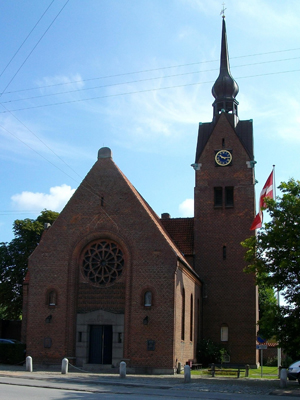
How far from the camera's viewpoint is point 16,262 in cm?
4997

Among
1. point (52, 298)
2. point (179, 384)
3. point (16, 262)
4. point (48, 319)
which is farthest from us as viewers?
point (16, 262)

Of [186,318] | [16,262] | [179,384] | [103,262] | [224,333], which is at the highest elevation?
[16,262]

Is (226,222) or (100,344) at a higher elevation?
(226,222)

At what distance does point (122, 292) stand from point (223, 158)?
14.2 metres

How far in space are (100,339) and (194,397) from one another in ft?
43.9

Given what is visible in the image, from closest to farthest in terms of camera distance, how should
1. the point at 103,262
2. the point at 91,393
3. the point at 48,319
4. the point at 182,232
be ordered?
1. the point at 91,393
2. the point at 48,319
3. the point at 103,262
4. the point at 182,232

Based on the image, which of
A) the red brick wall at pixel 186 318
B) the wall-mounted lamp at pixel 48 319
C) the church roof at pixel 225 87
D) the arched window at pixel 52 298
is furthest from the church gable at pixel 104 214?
the church roof at pixel 225 87

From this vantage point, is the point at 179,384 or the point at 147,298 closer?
the point at 179,384

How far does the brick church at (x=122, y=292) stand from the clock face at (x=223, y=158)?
569cm

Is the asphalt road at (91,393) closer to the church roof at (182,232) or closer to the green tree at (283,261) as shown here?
the green tree at (283,261)

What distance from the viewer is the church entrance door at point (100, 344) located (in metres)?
29.1

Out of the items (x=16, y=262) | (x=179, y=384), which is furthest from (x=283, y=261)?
(x=16, y=262)

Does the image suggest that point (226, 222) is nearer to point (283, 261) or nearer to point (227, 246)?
point (227, 246)

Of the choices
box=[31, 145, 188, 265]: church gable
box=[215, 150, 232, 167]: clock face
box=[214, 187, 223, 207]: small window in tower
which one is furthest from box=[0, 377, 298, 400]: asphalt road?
box=[215, 150, 232, 167]: clock face
